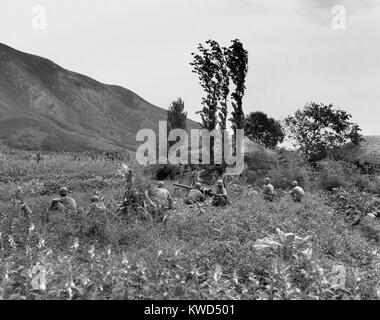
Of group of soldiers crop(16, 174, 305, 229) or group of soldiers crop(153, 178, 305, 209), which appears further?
group of soldiers crop(153, 178, 305, 209)

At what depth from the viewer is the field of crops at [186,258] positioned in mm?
5965

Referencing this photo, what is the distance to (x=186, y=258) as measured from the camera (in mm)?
7477

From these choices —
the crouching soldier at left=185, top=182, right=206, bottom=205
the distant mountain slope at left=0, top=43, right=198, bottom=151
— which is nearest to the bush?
the crouching soldier at left=185, top=182, right=206, bottom=205

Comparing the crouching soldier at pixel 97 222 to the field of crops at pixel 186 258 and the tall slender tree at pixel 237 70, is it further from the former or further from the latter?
the tall slender tree at pixel 237 70

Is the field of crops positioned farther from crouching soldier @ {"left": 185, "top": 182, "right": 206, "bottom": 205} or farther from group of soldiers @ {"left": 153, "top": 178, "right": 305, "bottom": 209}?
crouching soldier @ {"left": 185, "top": 182, "right": 206, "bottom": 205}

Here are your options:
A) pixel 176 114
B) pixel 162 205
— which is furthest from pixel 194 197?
pixel 176 114

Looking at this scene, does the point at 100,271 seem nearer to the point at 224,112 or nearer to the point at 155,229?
the point at 155,229

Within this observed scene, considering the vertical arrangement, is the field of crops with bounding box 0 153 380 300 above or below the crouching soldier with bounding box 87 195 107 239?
below

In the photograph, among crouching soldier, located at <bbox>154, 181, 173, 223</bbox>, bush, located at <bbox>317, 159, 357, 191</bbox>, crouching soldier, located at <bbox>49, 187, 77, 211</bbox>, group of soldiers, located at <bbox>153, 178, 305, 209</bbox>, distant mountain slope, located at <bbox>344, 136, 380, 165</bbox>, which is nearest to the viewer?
crouching soldier, located at <bbox>154, 181, 173, 223</bbox>

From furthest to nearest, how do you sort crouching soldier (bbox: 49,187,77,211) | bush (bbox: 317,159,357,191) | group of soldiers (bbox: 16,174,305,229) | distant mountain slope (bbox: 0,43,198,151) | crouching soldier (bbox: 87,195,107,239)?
distant mountain slope (bbox: 0,43,198,151)
bush (bbox: 317,159,357,191)
crouching soldier (bbox: 49,187,77,211)
group of soldiers (bbox: 16,174,305,229)
crouching soldier (bbox: 87,195,107,239)

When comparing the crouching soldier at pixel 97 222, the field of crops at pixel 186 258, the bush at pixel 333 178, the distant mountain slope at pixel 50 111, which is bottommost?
the field of crops at pixel 186 258

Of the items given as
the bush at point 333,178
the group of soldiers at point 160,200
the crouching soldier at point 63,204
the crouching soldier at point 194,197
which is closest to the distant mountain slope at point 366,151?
the bush at point 333,178

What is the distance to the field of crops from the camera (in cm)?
596
